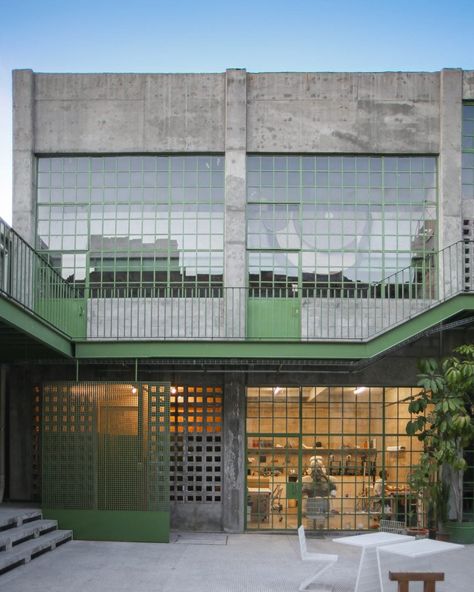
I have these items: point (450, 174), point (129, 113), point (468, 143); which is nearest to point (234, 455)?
point (450, 174)

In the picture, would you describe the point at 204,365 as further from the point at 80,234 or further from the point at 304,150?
the point at 304,150

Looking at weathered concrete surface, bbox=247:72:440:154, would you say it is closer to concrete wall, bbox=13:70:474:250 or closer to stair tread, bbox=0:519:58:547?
concrete wall, bbox=13:70:474:250

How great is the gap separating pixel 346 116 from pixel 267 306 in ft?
14.2

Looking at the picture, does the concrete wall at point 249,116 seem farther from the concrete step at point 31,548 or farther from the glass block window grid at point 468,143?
the concrete step at point 31,548

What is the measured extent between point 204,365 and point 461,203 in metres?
6.31

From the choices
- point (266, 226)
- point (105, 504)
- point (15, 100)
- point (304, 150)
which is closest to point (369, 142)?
point (304, 150)

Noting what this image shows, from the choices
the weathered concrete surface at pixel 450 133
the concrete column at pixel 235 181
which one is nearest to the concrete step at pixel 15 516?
the concrete column at pixel 235 181

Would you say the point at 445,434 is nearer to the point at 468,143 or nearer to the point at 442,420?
the point at 442,420

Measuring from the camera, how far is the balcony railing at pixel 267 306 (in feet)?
52.5

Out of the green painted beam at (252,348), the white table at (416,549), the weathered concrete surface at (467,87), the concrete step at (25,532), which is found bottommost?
the concrete step at (25,532)

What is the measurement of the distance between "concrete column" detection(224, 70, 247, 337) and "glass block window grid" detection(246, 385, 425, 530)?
8.02 ft

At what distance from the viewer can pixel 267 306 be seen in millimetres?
16125

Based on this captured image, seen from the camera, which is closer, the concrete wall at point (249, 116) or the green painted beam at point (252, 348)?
the green painted beam at point (252, 348)

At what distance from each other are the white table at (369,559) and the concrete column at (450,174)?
21.6 feet
